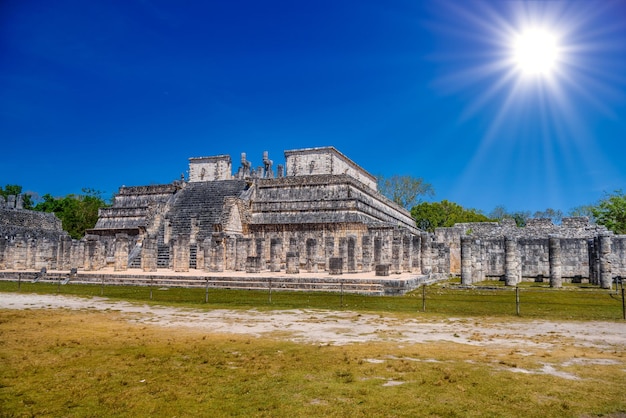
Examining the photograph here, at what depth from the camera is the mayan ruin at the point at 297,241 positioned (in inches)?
927

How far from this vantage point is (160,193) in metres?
37.0

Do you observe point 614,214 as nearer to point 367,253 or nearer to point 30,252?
point 367,253

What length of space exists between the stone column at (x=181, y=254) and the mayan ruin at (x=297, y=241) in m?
0.06

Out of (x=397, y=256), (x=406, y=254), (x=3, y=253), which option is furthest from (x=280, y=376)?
(x=3, y=253)

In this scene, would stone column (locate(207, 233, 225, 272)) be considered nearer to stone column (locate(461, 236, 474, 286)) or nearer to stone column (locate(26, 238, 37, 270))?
stone column (locate(461, 236, 474, 286))

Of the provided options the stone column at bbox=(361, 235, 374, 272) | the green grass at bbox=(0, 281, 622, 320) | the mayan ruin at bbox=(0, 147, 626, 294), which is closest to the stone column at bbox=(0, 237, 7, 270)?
the mayan ruin at bbox=(0, 147, 626, 294)

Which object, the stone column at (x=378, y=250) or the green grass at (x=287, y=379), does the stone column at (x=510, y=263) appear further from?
the green grass at (x=287, y=379)

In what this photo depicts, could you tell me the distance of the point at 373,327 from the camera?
9859mm

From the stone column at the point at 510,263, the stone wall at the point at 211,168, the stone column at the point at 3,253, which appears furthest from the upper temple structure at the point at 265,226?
the stone wall at the point at 211,168

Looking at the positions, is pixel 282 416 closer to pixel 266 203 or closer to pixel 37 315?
pixel 37 315

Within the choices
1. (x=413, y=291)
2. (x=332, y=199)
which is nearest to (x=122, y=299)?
(x=413, y=291)

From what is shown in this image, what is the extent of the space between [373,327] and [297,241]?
17838mm

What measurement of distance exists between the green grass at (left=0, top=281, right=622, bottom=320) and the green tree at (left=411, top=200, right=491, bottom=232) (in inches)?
1344

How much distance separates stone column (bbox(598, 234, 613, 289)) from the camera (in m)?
20.0
